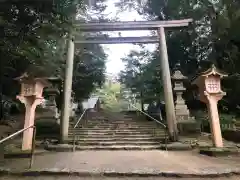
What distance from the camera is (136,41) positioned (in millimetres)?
9906

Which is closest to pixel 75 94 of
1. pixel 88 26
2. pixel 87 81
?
pixel 87 81

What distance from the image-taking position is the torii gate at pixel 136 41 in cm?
830

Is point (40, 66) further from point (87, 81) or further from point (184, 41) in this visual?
point (184, 41)

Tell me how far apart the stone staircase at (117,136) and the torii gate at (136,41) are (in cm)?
79

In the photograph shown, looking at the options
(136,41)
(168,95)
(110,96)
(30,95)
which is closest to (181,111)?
(168,95)

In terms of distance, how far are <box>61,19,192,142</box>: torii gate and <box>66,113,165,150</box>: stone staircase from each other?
2.59 feet

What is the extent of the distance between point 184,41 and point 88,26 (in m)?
7.50

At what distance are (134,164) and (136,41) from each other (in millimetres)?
6062

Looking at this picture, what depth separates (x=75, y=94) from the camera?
51.8 ft

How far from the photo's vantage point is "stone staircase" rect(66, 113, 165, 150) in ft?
25.8

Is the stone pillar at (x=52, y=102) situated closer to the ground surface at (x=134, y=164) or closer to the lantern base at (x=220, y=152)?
the ground surface at (x=134, y=164)

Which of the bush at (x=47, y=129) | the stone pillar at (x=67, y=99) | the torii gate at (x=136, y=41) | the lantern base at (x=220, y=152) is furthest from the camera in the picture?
the bush at (x=47, y=129)

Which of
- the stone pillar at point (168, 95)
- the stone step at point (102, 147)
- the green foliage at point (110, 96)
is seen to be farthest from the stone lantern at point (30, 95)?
the green foliage at point (110, 96)

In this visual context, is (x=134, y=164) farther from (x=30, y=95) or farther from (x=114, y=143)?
(x=30, y=95)
